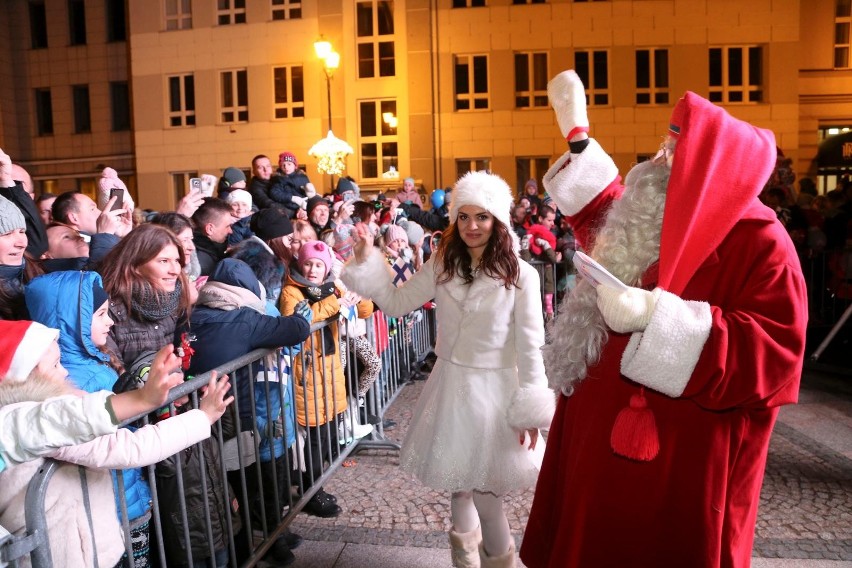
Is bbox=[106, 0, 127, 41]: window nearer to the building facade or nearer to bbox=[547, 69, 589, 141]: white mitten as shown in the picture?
the building facade

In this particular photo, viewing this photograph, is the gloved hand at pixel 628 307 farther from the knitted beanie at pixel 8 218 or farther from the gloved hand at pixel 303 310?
the knitted beanie at pixel 8 218

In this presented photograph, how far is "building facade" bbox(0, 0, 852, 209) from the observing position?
70.5 feet

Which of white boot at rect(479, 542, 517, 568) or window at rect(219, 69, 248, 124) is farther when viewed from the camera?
window at rect(219, 69, 248, 124)

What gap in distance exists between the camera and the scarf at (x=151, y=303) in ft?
10.8

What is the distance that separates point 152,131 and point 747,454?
26174mm

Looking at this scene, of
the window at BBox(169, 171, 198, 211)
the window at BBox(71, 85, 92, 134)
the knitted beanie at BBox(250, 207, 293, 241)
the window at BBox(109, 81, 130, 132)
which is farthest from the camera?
the window at BBox(71, 85, 92, 134)

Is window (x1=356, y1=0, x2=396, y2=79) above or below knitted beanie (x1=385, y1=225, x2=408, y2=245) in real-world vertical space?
above

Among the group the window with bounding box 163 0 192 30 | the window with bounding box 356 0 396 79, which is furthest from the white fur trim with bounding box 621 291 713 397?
the window with bounding box 163 0 192 30

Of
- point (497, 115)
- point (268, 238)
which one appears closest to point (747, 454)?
point (268, 238)

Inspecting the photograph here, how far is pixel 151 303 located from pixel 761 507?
12.6ft

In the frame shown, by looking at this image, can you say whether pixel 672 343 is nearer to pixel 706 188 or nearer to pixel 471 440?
pixel 706 188

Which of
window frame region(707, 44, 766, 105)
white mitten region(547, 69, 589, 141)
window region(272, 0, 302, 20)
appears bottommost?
white mitten region(547, 69, 589, 141)

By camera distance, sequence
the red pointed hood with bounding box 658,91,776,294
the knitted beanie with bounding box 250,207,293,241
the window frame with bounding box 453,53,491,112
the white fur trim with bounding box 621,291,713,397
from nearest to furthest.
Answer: the white fur trim with bounding box 621,291,713,397 → the red pointed hood with bounding box 658,91,776,294 → the knitted beanie with bounding box 250,207,293,241 → the window frame with bounding box 453,53,491,112

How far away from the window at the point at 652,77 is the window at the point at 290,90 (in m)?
11.7
